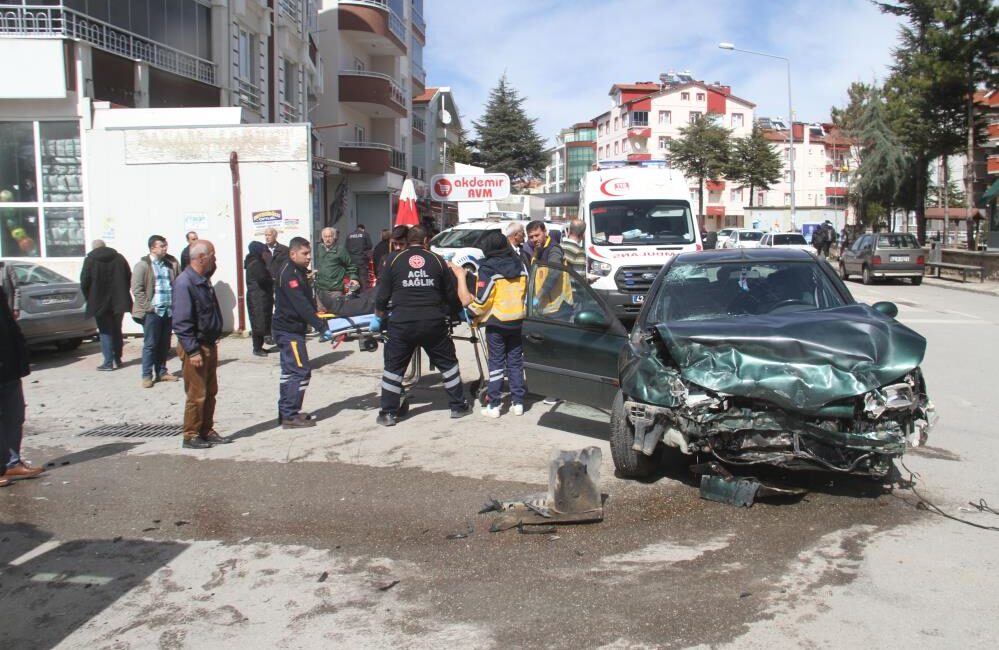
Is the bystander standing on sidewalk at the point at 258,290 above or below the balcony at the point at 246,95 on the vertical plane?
below

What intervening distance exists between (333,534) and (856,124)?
48927mm

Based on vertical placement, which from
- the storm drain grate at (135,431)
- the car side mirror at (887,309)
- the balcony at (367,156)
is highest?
the balcony at (367,156)

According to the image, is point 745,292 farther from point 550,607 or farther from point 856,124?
point 856,124

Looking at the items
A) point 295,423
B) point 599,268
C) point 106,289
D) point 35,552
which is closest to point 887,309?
point 295,423

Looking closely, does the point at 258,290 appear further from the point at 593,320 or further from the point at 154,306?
the point at 593,320

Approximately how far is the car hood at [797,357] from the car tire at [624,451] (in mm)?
671

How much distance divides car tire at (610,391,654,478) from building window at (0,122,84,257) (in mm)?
11984

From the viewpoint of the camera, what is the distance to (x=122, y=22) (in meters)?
16.7

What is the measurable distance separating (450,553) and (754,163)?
55389 mm

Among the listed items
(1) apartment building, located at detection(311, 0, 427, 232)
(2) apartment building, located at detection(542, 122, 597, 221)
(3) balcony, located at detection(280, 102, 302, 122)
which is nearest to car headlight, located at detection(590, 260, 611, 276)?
(3) balcony, located at detection(280, 102, 302, 122)

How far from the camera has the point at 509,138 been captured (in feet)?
216

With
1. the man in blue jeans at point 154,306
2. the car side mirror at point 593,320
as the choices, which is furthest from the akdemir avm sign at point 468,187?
the car side mirror at point 593,320

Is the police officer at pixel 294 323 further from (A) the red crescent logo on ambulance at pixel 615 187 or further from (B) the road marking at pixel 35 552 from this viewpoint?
(A) the red crescent logo on ambulance at pixel 615 187

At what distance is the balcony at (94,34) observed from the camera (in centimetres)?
1465
